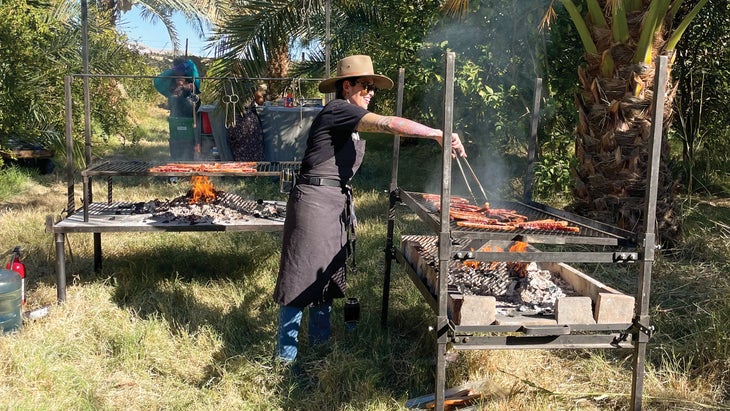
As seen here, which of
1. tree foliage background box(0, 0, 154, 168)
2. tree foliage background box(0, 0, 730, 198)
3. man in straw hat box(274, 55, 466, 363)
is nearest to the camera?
man in straw hat box(274, 55, 466, 363)

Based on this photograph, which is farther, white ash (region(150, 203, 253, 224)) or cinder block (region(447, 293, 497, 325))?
white ash (region(150, 203, 253, 224))

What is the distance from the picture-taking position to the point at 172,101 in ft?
44.6

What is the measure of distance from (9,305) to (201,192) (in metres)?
2.14

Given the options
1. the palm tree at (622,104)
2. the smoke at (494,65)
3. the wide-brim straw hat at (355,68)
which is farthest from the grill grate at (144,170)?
the smoke at (494,65)

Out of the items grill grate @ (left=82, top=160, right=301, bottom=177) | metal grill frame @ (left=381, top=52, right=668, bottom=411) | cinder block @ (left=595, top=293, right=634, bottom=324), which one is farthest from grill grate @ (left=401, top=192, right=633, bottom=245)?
grill grate @ (left=82, top=160, right=301, bottom=177)

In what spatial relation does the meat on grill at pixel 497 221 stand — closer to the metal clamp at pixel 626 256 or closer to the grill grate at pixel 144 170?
the metal clamp at pixel 626 256

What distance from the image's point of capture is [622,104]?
6.63 metres

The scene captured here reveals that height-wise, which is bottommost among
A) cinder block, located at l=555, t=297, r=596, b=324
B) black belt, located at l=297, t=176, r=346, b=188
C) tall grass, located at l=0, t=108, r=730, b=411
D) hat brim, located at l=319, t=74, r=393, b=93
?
tall grass, located at l=0, t=108, r=730, b=411

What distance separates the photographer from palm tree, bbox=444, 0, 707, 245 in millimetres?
6516

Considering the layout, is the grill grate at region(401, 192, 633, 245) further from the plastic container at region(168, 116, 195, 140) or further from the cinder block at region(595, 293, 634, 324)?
the plastic container at region(168, 116, 195, 140)

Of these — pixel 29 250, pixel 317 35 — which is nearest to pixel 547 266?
pixel 29 250

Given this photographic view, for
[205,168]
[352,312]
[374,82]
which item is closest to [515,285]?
[352,312]

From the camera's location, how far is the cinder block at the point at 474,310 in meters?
3.35

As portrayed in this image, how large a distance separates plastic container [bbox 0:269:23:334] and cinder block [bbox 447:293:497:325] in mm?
3337
